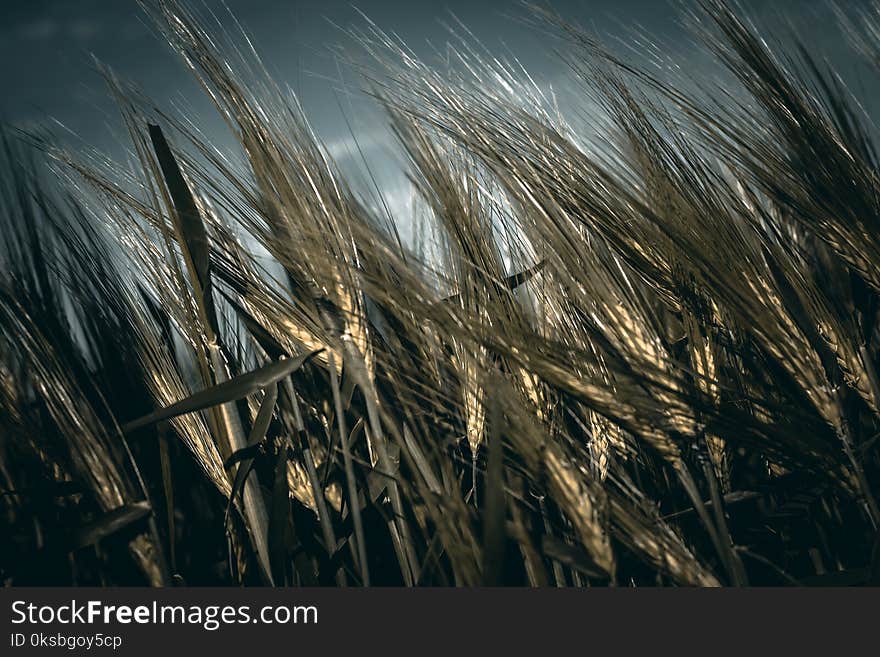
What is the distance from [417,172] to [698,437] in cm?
46

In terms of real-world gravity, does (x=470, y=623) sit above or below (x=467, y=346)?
below

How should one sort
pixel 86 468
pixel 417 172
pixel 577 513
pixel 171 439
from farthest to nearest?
pixel 171 439, pixel 417 172, pixel 86 468, pixel 577 513

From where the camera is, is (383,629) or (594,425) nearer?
(383,629)

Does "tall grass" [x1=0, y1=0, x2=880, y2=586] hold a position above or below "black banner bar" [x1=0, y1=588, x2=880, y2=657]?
above

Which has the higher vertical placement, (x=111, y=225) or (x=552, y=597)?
(x=111, y=225)

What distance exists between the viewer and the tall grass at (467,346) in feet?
1.62

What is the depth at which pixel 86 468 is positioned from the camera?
552 mm

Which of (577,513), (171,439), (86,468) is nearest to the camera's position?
(577,513)

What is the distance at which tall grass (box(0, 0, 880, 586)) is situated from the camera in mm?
493

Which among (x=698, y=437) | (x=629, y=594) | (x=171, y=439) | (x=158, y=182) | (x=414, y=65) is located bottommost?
(x=629, y=594)

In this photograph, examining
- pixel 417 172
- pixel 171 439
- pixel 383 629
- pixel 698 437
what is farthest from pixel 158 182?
pixel 698 437

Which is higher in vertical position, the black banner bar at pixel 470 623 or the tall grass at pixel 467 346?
the tall grass at pixel 467 346

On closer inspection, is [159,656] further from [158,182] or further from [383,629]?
[158,182]

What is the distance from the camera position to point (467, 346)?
0.51 m
